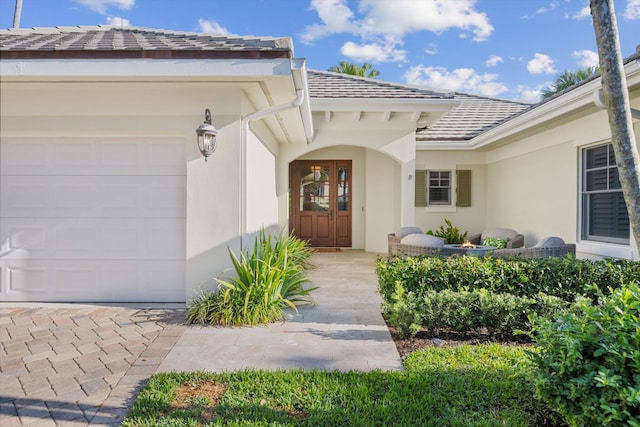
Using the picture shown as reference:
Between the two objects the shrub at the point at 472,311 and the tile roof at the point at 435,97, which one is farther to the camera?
the tile roof at the point at 435,97

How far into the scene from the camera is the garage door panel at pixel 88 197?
5.82m

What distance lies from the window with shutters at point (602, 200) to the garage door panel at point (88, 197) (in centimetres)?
702

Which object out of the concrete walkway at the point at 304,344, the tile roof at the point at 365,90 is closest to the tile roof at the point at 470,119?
the tile roof at the point at 365,90

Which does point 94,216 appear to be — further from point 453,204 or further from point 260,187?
point 453,204

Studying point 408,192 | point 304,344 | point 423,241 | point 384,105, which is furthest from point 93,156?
point 408,192

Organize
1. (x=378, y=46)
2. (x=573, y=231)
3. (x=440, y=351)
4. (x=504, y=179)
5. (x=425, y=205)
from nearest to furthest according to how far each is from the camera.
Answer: (x=440, y=351)
(x=573, y=231)
(x=504, y=179)
(x=425, y=205)
(x=378, y=46)

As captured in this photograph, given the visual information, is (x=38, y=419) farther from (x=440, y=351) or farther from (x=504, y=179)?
(x=504, y=179)

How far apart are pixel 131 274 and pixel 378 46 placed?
1960 centimetres

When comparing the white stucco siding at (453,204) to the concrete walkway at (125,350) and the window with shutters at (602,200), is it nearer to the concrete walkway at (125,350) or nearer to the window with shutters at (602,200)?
the window with shutters at (602,200)

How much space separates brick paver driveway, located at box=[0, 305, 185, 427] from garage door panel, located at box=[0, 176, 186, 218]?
1369mm

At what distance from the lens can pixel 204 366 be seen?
3.73 meters

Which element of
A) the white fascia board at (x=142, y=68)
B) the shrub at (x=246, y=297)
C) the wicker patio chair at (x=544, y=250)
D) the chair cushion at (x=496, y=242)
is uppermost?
the white fascia board at (x=142, y=68)

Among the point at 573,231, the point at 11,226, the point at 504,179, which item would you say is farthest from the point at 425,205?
the point at 11,226

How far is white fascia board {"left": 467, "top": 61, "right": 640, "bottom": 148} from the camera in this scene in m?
5.19
